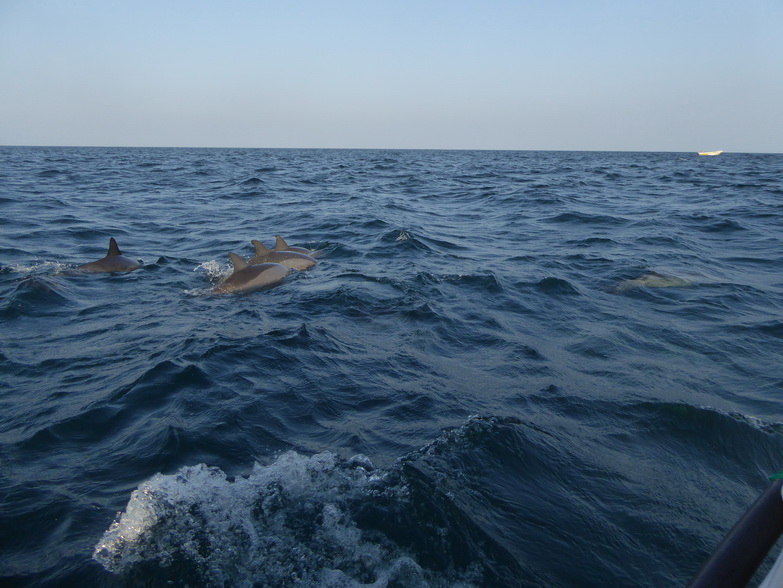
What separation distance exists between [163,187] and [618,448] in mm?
30346

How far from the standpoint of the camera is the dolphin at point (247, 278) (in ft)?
35.5

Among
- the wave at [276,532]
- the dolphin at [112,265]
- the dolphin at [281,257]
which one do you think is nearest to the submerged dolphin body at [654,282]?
the dolphin at [281,257]

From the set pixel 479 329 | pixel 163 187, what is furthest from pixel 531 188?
pixel 479 329

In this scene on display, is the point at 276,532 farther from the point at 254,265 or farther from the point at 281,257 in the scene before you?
the point at 281,257

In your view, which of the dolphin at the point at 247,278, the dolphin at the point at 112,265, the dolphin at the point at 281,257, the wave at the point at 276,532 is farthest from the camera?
the dolphin at the point at 281,257

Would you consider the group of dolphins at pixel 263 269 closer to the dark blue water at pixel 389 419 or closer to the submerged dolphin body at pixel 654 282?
the submerged dolphin body at pixel 654 282

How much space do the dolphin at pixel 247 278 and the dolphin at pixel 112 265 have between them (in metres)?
2.84

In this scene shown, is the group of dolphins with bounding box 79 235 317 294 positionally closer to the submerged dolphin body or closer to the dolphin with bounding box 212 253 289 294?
the dolphin with bounding box 212 253 289 294

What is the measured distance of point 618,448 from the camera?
5.27 meters

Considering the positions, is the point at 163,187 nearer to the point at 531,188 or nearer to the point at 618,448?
the point at 531,188

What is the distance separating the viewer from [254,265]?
11.4m

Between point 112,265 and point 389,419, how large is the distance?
9.03 meters

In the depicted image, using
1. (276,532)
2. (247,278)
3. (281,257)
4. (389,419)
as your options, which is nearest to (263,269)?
(247,278)

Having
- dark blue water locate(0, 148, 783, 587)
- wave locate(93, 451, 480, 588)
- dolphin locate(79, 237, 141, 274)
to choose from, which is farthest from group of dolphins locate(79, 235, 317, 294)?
wave locate(93, 451, 480, 588)
